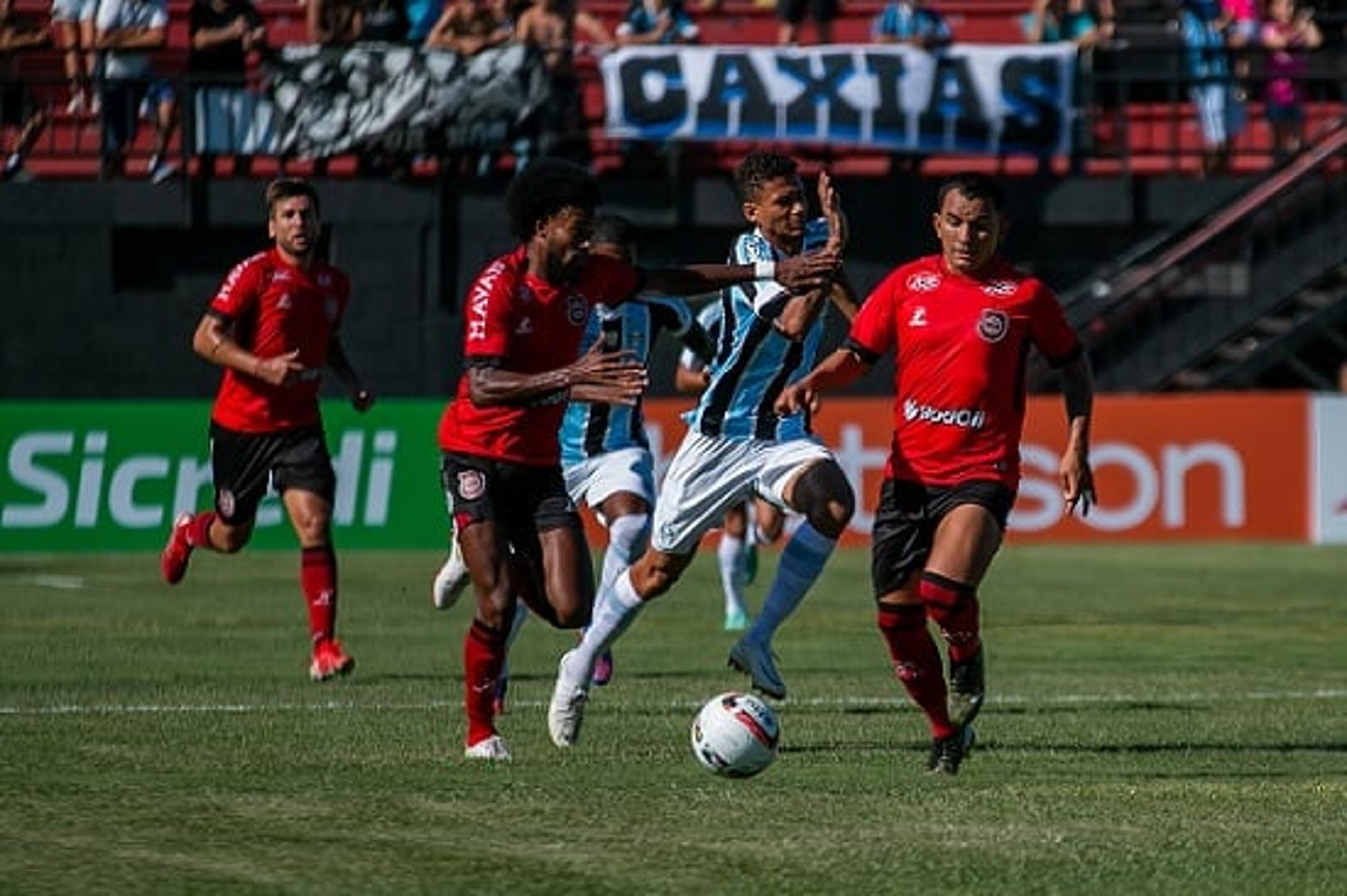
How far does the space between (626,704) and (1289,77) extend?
55.4 feet

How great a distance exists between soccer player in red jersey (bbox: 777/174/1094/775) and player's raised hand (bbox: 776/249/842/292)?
0.23m

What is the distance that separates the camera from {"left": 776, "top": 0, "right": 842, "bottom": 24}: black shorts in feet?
96.6

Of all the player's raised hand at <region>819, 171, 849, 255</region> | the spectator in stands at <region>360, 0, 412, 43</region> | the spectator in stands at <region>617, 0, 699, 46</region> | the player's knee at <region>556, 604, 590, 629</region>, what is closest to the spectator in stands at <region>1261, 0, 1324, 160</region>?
the spectator in stands at <region>617, 0, 699, 46</region>

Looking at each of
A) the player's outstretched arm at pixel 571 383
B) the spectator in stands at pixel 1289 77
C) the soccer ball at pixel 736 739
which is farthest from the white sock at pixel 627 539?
the spectator in stands at pixel 1289 77

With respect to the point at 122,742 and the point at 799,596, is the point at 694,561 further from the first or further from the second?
the point at 122,742

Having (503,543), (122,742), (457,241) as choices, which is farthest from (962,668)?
(457,241)

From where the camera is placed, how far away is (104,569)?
23828 millimetres

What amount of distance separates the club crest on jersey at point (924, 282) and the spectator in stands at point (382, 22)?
56.7 ft

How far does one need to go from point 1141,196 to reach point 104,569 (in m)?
10.9

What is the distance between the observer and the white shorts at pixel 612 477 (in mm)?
14680

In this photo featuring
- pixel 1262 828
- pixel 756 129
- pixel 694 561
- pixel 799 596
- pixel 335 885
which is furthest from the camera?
pixel 756 129

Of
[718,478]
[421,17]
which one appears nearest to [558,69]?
[421,17]

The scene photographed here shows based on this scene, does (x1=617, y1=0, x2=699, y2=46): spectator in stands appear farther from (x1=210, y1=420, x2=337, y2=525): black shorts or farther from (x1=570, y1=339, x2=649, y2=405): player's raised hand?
(x1=570, y1=339, x2=649, y2=405): player's raised hand

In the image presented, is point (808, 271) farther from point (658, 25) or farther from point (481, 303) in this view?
point (658, 25)
